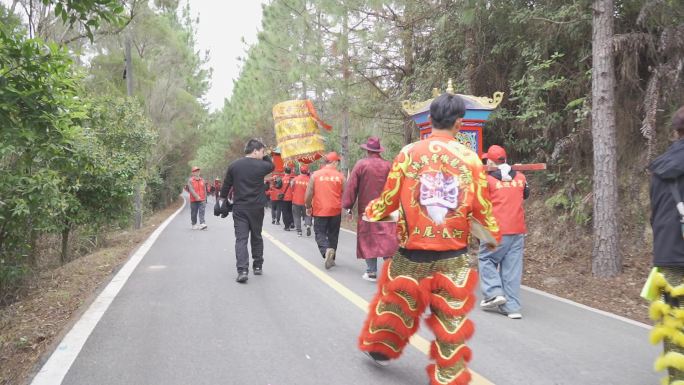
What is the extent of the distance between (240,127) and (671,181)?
119ft

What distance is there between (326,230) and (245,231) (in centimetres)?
193

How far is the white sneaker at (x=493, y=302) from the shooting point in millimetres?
5543

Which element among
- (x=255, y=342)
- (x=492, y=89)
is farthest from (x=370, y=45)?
(x=255, y=342)

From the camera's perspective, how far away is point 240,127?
38094 millimetres

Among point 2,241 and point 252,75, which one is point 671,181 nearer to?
point 2,241

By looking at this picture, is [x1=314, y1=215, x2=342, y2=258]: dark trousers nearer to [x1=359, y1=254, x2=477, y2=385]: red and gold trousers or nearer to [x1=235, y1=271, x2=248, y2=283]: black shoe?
[x1=235, y1=271, x2=248, y2=283]: black shoe

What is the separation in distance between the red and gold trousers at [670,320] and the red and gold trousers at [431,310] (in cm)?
118

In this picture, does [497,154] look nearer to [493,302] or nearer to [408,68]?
[493,302]

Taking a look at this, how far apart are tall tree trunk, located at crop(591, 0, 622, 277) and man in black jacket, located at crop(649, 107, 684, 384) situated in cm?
416

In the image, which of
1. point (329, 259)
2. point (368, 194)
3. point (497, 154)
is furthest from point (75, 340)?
point (497, 154)

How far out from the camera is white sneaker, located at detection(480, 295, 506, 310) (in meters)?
5.54

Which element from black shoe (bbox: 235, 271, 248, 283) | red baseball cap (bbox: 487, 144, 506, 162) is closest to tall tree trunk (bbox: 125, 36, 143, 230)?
black shoe (bbox: 235, 271, 248, 283)

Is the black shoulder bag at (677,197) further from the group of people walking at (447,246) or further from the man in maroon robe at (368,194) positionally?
the man in maroon robe at (368,194)

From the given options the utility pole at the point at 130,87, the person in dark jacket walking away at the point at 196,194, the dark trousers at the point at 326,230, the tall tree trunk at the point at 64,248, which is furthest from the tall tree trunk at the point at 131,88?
the dark trousers at the point at 326,230
